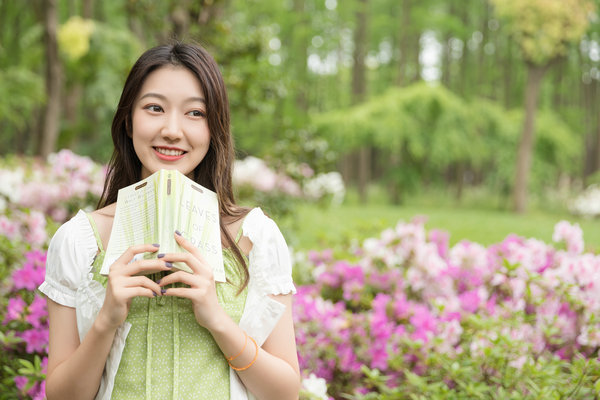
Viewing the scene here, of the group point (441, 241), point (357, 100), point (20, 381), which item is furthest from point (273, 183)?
point (357, 100)

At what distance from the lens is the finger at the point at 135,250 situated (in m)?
1.11

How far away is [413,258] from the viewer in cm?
309

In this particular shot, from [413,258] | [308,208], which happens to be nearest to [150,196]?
[413,258]

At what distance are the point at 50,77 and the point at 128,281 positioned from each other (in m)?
6.49

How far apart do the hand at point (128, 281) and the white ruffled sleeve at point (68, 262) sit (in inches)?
7.7

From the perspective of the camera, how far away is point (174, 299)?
1298mm

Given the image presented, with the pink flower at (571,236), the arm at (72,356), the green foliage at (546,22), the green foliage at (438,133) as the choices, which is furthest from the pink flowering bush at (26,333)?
the green foliage at (438,133)

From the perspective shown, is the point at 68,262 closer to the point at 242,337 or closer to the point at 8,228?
the point at 242,337

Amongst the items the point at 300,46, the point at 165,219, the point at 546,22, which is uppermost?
the point at 300,46

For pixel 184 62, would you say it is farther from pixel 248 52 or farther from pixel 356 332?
pixel 248 52

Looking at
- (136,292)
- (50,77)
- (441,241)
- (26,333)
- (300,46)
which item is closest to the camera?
(136,292)

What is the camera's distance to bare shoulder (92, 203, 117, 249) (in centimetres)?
137

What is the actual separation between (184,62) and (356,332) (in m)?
1.50

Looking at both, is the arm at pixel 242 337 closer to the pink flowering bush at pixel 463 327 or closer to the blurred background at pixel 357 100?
the pink flowering bush at pixel 463 327
